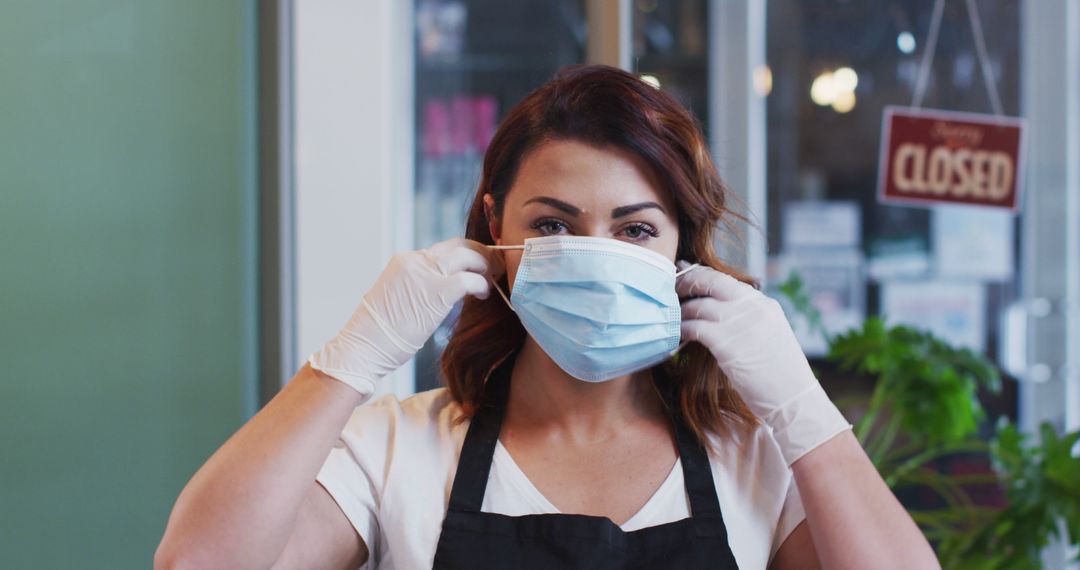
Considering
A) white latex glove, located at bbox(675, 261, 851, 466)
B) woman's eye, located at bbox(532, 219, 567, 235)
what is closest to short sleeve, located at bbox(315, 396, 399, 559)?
woman's eye, located at bbox(532, 219, 567, 235)

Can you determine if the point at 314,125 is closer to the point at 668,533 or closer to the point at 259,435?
the point at 259,435

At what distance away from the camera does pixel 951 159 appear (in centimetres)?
288

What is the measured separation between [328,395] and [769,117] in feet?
10.6

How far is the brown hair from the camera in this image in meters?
1.34

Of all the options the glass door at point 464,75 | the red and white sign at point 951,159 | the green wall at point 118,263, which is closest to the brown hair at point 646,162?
the green wall at point 118,263

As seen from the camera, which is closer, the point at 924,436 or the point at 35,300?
the point at 35,300

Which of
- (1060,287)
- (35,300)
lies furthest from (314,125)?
(1060,287)

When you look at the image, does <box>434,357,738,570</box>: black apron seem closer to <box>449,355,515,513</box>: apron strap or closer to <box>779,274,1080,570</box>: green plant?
<box>449,355,515,513</box>: apron strap

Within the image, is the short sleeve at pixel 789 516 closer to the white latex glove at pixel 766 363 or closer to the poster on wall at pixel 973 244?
the white latex glove at pixel 766 363

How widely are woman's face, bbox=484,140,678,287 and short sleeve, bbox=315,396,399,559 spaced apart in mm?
298

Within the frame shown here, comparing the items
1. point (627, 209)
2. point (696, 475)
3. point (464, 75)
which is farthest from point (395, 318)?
point (464, 75)

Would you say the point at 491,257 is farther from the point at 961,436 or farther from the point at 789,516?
the point at 961,436

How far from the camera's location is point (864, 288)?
4.05m

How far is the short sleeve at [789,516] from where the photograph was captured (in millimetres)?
1344
